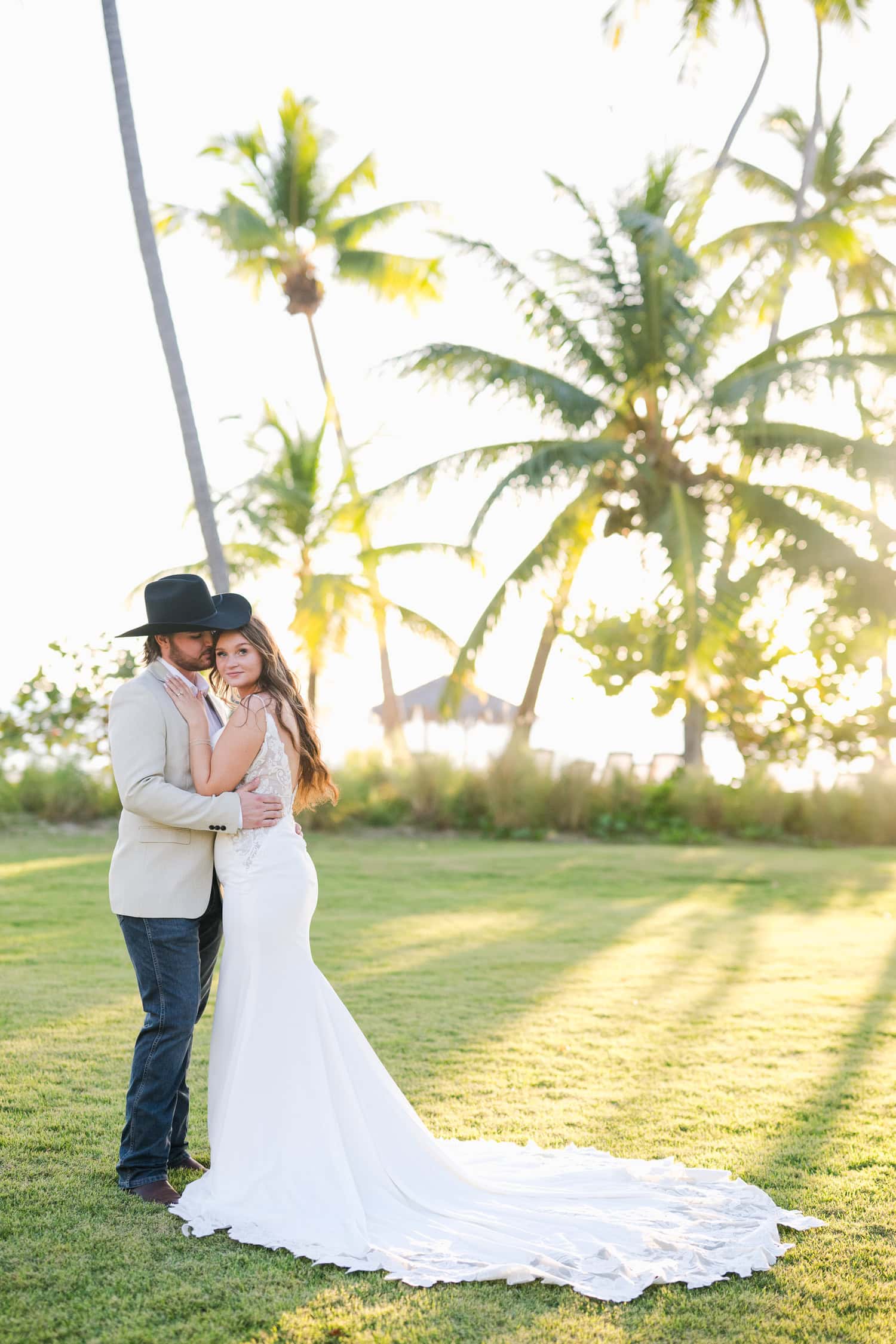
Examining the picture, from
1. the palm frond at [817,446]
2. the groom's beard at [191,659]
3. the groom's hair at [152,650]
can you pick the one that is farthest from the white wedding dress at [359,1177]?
the palm frond at [817,446]

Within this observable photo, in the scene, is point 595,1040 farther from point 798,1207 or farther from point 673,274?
point 673,274

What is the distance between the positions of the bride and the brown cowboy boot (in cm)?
10

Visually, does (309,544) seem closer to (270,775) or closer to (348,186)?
(348,186)

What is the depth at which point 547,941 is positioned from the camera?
9969mm

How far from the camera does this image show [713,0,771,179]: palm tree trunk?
2373 centimetres

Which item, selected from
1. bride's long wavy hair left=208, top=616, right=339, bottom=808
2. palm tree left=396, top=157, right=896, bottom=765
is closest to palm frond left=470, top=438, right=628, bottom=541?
palm tree left=396, top=157, right=896, bottom=765

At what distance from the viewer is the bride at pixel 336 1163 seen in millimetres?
3802

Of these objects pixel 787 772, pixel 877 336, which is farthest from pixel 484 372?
pixel 787 772

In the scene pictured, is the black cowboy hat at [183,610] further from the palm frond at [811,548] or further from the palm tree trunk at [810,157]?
the palm tree trunk at [810,157]

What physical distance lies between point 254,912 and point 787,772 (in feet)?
52.1

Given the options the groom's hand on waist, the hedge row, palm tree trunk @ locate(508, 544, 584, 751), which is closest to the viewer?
the groom's hand on waist

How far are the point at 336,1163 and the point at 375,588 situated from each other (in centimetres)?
1880

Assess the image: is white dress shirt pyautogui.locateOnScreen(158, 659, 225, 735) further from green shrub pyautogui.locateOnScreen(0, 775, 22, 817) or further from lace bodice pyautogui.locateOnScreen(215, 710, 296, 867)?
green shrub pyautogui.locateOnScreen(0, 775, 22, 817)

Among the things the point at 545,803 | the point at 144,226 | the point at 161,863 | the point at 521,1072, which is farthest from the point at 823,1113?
the point at 545,803
